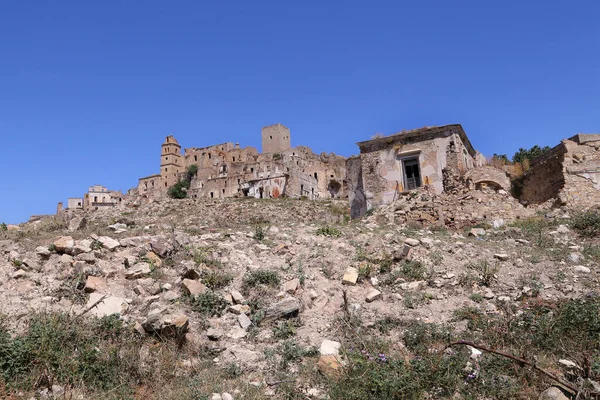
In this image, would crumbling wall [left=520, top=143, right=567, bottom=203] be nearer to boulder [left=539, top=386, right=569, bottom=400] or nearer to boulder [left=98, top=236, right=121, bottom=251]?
boulder [left=539, top=386, right=569, bottom=400]

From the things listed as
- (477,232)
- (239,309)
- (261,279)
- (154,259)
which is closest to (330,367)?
(239,309)

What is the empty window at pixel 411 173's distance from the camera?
53.2ft

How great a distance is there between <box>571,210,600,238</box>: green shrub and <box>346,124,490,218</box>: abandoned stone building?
440 cm

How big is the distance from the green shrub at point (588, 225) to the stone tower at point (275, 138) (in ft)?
189

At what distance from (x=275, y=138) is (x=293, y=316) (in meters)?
62.5

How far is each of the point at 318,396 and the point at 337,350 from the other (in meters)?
0.93

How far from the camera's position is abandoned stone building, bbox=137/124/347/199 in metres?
36.4

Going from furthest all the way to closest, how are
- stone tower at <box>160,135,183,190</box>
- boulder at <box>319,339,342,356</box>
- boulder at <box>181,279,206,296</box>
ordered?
1. stone tower at <box>160,135,183,190</box>
2. boulder at <box>181,279,206,296</box>
3. boulder at <box>319,339,342,356</box>

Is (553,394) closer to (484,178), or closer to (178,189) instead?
(484,178)

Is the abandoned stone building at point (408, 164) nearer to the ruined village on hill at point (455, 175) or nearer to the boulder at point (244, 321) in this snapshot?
the ruined village on hill at point (455, 175)

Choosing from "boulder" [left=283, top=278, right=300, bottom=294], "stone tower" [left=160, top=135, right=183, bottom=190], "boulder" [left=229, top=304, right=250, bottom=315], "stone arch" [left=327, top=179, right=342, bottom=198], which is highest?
"stone tower" [left=160, top=135, right=183, bottom=190]

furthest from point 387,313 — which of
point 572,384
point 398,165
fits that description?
point 398,165

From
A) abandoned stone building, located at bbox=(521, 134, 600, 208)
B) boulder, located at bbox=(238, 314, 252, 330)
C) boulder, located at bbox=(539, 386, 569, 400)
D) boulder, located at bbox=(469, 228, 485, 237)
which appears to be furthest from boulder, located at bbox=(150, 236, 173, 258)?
abandoned stone building, located at bbox=(521, 134, 600, 208)

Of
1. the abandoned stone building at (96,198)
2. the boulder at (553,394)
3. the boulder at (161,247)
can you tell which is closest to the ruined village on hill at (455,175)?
the boulder at (161,247)
